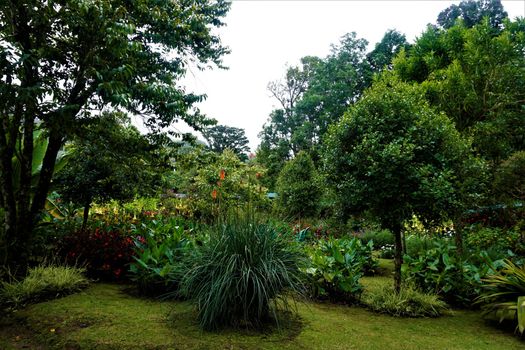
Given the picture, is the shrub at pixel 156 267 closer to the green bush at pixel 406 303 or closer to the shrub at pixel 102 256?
the shrub at pixel 102 256

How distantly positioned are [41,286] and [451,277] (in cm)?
569

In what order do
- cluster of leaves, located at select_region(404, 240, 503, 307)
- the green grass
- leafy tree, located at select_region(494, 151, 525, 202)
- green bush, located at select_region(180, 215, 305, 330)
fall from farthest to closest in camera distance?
leafy tree, located at select_region(494, 151, 525, 202) < cluster of leaves, located at select_region(404, 240, 503, 307) < green bush, located at select_region(180, 215, 305, 330) < the green grass

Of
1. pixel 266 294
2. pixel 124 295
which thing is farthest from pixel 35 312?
pixel 266 294

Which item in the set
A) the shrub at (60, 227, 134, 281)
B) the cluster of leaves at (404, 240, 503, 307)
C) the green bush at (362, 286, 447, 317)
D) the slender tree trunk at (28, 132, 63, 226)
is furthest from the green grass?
the slender tree trunk at (28, 132, 63, 226)

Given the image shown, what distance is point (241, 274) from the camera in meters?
3.41

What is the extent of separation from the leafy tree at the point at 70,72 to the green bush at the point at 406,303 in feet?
12.5

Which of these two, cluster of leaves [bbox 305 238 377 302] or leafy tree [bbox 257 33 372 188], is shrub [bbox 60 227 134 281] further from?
leafy tree [bbox 257 33 372 188]

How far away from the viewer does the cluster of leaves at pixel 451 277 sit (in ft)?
16.5

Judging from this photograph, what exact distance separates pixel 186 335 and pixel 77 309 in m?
1.60

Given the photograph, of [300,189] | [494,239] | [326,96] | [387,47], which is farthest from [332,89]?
[494,239]

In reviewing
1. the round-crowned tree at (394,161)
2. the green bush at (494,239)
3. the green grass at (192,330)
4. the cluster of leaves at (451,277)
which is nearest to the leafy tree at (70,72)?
the green grass at (192,330)

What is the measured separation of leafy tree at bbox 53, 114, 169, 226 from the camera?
510cm

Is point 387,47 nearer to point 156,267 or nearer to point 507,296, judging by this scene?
point 507,296

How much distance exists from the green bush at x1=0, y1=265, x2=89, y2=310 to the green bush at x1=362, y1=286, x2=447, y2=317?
4.06 meters
